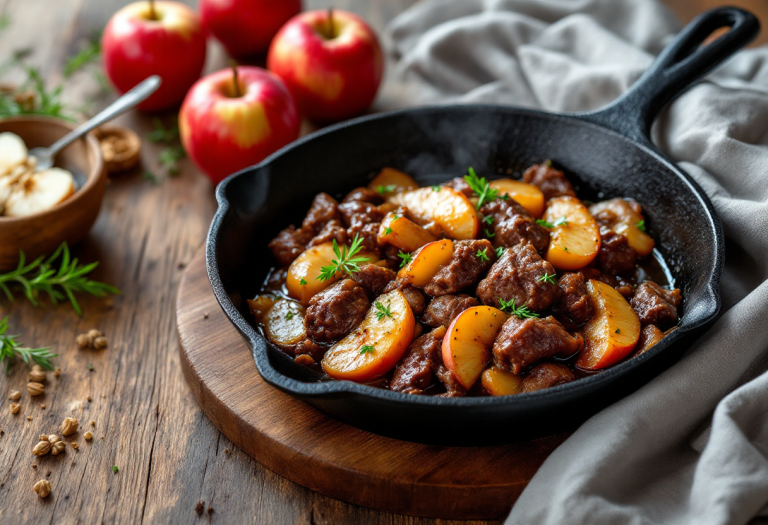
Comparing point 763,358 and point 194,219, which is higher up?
point 763,358

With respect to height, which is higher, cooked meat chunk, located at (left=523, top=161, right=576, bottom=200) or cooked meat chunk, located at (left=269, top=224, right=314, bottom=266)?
cooked meat chunk, located at (left=523, top=161, right=576, bottom=200)

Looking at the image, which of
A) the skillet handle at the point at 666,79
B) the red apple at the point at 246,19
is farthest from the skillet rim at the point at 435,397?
the red apple at the point at 246,19

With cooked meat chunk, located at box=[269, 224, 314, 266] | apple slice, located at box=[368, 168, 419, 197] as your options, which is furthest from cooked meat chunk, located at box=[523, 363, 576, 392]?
apple slice, located at box=[368, 168, 419, 197]

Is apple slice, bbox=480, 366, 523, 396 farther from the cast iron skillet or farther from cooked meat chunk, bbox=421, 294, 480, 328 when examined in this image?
cooked meat chunk, bbox=421, 294, 480, 328

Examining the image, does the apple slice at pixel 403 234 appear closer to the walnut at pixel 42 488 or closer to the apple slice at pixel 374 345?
the apple slice at pixel 374 345

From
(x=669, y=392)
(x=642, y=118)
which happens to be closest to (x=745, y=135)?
(x=642, y=118)

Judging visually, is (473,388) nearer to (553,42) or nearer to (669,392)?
(669,392)
